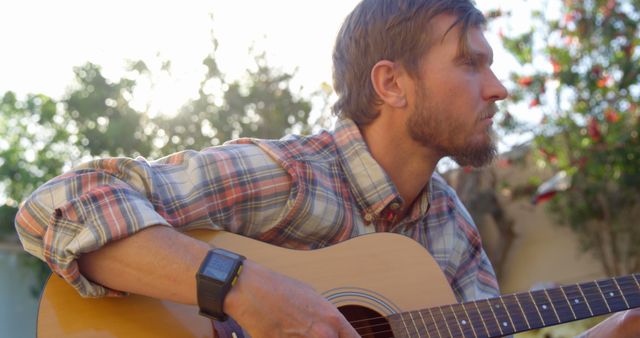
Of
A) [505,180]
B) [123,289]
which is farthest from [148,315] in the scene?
[505,180]

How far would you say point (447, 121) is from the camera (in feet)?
7.94

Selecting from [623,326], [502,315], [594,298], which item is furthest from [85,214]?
[623,326]

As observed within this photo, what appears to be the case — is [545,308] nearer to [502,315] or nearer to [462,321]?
[502,315]

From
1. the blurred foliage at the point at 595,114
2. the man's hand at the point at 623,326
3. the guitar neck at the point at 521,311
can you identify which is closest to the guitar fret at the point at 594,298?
the guitar neck at the point at 521,311

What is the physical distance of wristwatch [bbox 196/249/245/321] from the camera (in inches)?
66.3

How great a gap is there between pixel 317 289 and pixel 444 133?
0.78 m

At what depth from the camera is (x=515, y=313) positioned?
6.30 feet

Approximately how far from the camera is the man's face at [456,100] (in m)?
2.42

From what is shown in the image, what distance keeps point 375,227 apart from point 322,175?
0.82 feet

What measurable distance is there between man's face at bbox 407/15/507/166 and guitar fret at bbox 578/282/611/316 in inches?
25.2

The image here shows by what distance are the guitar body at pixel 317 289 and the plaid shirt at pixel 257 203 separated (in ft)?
0.20

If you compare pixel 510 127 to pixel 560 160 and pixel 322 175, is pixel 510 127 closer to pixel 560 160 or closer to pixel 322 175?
pixel 560 160

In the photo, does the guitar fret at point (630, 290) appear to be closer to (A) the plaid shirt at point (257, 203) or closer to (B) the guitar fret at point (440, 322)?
(B) the guitar fret at point (440, 322)

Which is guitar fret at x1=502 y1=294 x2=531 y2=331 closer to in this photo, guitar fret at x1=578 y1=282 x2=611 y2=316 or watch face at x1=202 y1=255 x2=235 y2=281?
guitar fret at x1=578 y1=282 x2=611 y2=316
